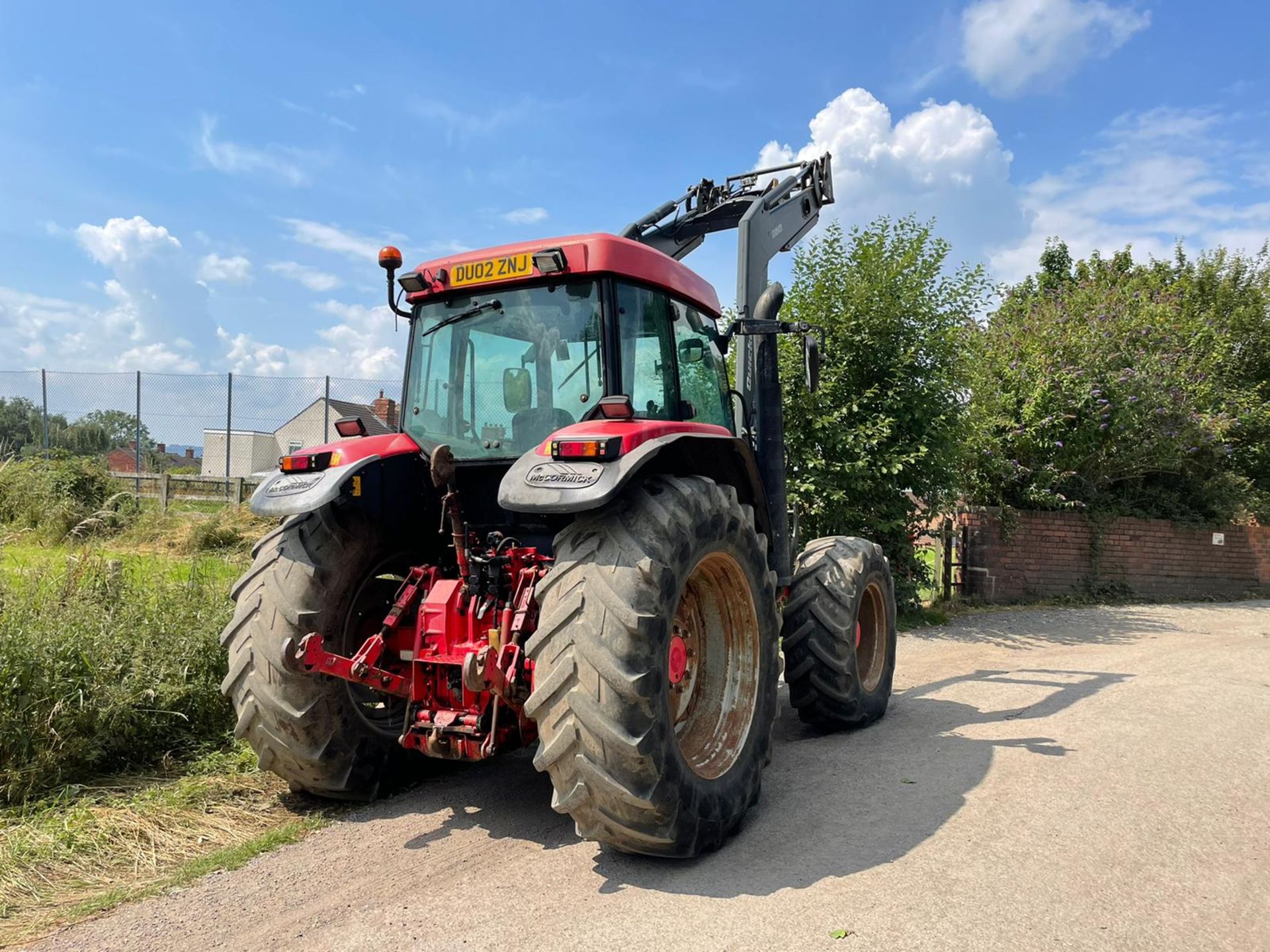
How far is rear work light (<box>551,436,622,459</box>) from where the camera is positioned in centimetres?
328

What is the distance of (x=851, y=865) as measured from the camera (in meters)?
3.35

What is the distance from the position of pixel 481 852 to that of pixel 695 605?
53.7 inches

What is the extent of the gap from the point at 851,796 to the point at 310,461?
9.69 ft

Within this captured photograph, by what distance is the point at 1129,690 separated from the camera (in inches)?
261

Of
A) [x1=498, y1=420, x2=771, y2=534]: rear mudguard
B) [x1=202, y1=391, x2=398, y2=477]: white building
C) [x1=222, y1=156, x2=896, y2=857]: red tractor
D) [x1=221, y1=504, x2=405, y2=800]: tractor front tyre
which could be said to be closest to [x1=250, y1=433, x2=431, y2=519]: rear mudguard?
[x1=222, y1=156, x2=896, y2=857]: red tractor

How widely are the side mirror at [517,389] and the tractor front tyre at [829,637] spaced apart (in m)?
Answer: 2.18

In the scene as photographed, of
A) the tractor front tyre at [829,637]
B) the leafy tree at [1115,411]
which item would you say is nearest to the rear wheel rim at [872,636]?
the tractor front tyre at [829,637]

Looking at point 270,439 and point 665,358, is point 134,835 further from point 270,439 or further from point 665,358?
point 270,439

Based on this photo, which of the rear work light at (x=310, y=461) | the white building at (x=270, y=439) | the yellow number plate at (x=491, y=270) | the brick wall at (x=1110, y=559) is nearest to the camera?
the rear work light at (x=310, y=461)

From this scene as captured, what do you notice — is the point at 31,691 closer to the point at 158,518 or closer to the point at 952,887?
the point at 952,887

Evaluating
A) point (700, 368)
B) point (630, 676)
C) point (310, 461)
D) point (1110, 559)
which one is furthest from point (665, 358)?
point (1110, 559)

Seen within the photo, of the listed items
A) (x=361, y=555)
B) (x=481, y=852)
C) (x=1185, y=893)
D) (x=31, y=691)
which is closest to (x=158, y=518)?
(x=31, y=691)

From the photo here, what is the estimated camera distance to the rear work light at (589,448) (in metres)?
3.28

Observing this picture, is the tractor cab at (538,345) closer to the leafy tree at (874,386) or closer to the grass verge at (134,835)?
the grass verge at (134,835)
